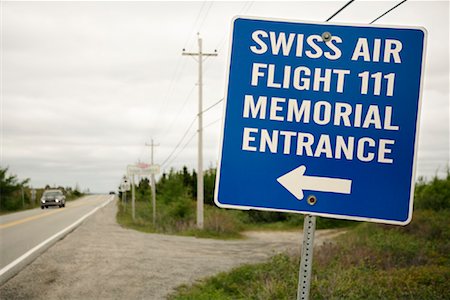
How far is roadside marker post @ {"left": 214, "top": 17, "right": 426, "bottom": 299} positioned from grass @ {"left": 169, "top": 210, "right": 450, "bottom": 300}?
512 cm

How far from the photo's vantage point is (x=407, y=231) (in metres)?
18.8

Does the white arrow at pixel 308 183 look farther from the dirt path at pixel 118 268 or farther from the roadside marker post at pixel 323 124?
the dirt path at pixel 118 268

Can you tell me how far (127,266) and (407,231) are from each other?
11309 millimetres

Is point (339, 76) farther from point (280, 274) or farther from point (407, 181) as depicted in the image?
point (280, 274)

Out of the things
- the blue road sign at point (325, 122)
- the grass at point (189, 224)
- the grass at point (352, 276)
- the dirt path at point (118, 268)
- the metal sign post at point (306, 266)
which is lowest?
the grass at point (189, 224)

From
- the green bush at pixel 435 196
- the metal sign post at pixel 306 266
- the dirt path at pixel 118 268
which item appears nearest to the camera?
the metal sign post at pixel 306 266

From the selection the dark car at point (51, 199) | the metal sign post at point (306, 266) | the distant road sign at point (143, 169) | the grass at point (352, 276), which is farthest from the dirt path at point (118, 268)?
the dark car at point (51, 199)

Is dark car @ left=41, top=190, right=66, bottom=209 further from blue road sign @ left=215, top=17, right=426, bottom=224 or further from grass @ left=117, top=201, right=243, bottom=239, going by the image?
blue road sign @ left=215, top=17, right=426, bottom=224

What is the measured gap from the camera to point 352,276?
8867 mm

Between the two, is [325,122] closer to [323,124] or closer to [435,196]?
[323,124]

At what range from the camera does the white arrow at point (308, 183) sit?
2566 millimetres

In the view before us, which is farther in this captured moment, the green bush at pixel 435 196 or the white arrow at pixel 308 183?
the green bush at pixel 435 196

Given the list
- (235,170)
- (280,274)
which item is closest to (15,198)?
(280,274)

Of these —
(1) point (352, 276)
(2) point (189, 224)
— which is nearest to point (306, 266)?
(1) point (352, 276)
